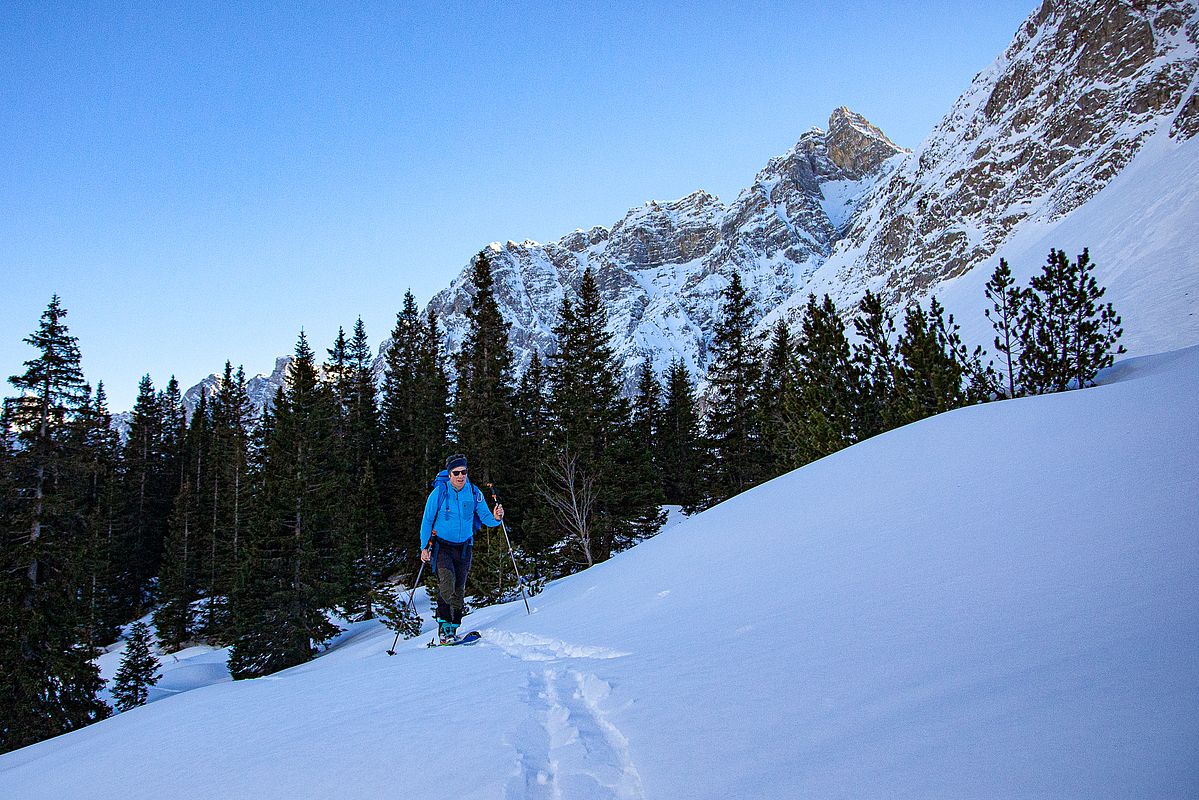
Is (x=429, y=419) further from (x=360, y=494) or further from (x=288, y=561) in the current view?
(x=288, y=561)

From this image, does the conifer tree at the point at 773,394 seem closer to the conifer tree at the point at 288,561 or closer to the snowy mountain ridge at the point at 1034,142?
the snowy mountain ridge at the point at 1034,142

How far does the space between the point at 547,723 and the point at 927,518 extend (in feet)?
12.0

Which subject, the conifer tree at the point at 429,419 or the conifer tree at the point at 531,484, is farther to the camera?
the conifer tree at the point at 429,419

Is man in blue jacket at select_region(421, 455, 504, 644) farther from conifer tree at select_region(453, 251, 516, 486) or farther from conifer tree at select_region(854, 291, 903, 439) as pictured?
conifer tree at select_region(453, 251, 516, 486)

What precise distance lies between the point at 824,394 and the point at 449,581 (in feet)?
34.9

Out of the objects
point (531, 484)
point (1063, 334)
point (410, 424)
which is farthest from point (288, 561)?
point (1063, 334)

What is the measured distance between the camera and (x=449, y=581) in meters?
7.11

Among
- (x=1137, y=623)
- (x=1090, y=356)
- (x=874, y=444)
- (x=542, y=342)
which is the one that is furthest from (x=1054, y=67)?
(x=542, y=342)

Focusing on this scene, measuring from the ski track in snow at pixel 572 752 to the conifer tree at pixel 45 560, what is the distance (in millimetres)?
18589

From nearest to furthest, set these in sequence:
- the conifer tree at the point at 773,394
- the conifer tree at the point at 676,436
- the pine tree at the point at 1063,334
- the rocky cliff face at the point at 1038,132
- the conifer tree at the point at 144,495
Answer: the pine tree at the point at 1063,334, the conifer tree at the point at 773,394, the conifer tree at the point at 676,436, the conifer tree at the point at 144,495, the rocky cliff face at the point at 1038,132

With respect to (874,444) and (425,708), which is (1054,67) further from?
(425,708)

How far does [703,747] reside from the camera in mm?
2102

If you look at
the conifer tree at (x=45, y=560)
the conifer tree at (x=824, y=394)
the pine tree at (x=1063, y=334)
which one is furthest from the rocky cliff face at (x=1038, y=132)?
the conifer tree at (x=45, y=560)

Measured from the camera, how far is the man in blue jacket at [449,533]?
23.2ft
